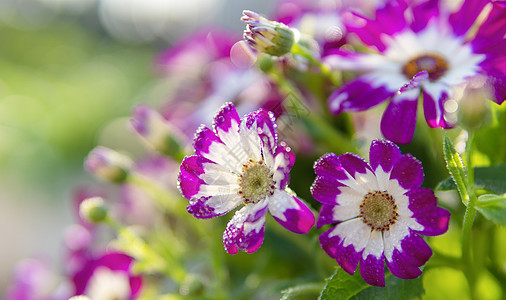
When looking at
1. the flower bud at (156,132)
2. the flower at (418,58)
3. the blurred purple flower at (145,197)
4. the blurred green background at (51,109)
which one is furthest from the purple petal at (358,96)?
the blurred green background at (51,109)

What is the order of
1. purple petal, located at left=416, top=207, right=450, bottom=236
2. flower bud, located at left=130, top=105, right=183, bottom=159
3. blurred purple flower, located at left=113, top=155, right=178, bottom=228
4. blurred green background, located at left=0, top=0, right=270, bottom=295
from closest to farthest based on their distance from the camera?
purple petal, located at left=416, top=207, right=450, bottom=236 → flower bud, located at left=130, top=105, right=183, bottom=159 → blurred purple flower, located at left=113, top=155, right=178, bottom=228 → blurred green background, located at left=0, top=0, right=270, bottom=295

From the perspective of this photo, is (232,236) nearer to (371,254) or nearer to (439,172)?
(371,254)

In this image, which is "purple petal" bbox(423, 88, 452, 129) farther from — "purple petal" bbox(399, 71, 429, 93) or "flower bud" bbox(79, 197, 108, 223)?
"flower bud" bbox(79, 197, 108, 223)

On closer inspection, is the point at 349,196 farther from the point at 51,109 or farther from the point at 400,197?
the point at 51,109

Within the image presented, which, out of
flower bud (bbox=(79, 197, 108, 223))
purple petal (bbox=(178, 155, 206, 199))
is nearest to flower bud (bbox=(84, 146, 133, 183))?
flower bud (bbox=(79, 197, 108, 223))

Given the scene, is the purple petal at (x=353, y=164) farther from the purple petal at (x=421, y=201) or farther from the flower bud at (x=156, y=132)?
the flower bud at (x=156, y=132)

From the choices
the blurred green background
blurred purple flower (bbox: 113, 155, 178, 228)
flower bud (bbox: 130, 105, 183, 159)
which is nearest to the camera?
flower bud (bbox: 130, 105, 183, 159)

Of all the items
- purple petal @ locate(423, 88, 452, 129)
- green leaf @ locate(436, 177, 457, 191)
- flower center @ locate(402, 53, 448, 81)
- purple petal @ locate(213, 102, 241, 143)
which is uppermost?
purple petal @ locate(213, 102, 241, 143)
